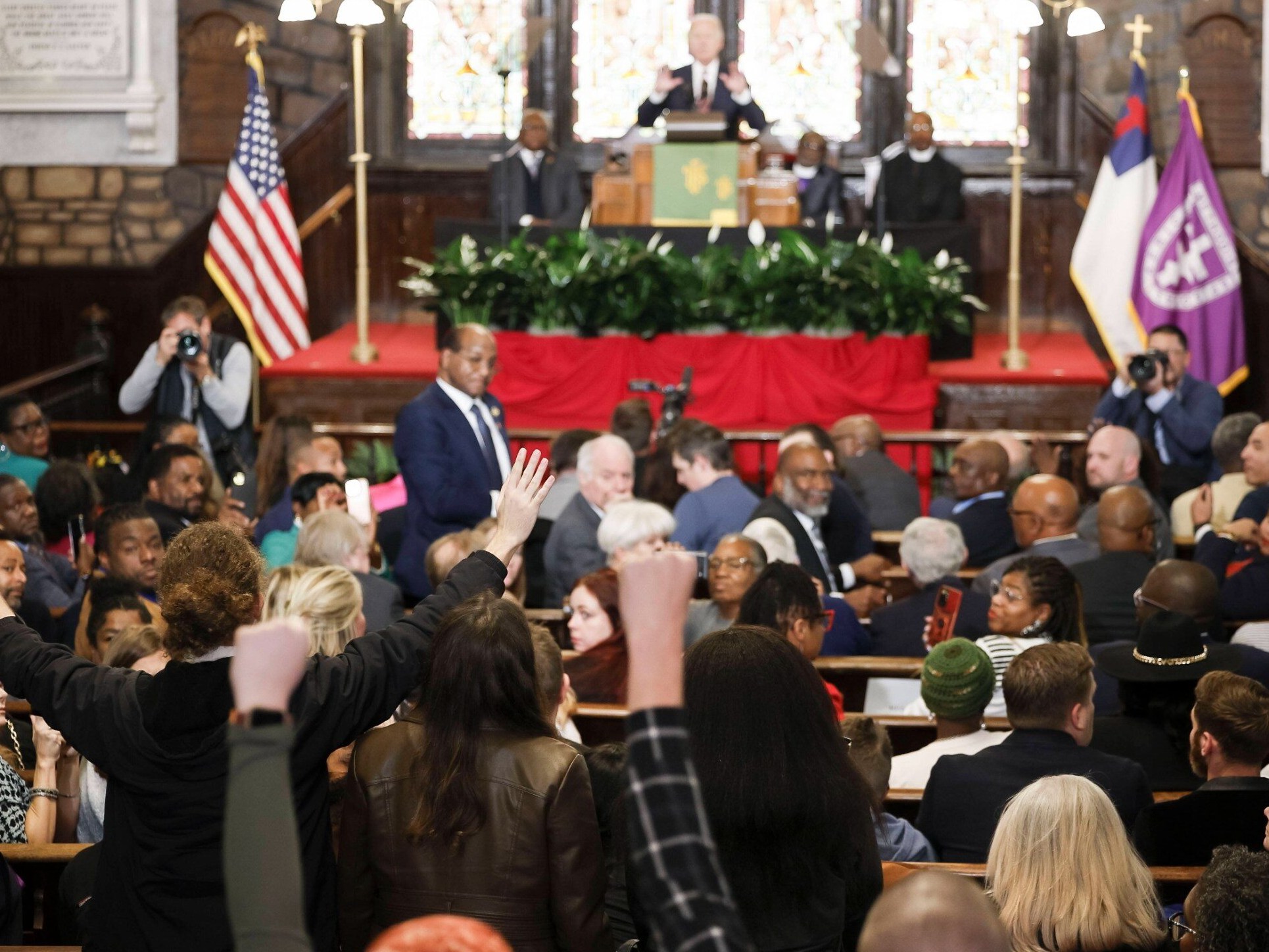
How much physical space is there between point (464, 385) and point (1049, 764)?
3.27 meters

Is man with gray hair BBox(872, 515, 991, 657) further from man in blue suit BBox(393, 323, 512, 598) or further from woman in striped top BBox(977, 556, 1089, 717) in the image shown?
man in blue suit BBox(393, 323, 512, 598)

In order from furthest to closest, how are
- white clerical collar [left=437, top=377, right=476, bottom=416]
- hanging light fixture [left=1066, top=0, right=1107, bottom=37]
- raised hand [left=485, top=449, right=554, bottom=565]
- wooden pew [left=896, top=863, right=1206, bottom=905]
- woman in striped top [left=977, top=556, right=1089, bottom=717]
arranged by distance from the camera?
1. hanging light fixture [left=1066, top=0, right=1107, bottom=37]
2. white clerical collar [left=437, top=377, right=476, bottom=416]
3. woman in striped top [left=977, top=556, right=1089, bottom=717]
4. wooden pew [left=896, top=863, right=1206, bottom=905]
5. raised hand [left=485, top=449, right=554, bottom=565]

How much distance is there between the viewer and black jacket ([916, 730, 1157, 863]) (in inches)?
133

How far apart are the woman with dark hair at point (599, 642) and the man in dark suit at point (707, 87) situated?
21.8 ft

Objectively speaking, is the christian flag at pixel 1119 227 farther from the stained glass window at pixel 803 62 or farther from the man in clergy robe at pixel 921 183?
the stained glass window at pixel 803 62

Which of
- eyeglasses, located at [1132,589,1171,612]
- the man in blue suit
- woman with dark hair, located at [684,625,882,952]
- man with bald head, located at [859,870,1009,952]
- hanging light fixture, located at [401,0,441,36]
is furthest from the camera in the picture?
hanging light fixture, located at [401,0,441,36]

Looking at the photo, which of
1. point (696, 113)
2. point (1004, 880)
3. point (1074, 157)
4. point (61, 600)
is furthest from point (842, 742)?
point (1074, 157)

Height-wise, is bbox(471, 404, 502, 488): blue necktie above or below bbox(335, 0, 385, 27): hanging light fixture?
below

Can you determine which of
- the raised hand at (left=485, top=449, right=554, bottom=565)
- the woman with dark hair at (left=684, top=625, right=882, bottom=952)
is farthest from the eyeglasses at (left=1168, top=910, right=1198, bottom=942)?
the raised hand at (left=485, top=449, right=554, bottom=565)

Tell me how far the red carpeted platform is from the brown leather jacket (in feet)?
24.4

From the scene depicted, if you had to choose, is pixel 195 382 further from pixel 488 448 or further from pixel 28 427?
pixel 488 448

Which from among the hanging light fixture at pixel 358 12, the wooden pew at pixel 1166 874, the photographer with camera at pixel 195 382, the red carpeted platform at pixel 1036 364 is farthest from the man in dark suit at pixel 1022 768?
the red carpeted platform at pixel 1036 364

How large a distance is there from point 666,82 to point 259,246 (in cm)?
272

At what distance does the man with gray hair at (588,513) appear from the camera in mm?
5699
